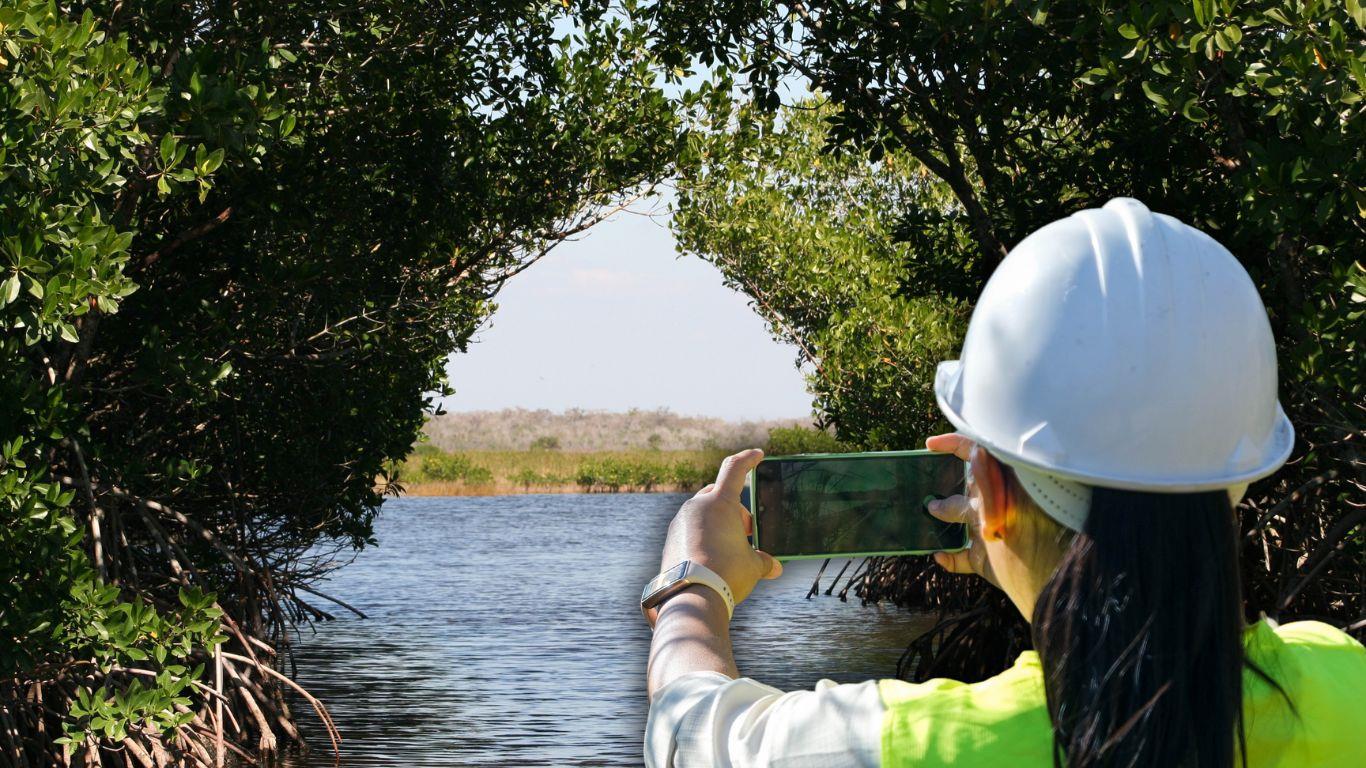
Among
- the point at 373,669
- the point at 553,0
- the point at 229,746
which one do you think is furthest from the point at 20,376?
the point at 373,669

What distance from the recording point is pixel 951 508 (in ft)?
4.54

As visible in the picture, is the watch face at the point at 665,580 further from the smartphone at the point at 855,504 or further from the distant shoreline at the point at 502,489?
the distant shoreline at the point at 502,489

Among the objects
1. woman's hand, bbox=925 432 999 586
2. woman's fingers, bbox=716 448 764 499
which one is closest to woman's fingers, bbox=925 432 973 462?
woman's hand, bbox=925 432 999 586

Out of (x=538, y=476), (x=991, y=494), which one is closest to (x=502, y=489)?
(x=538, y=476)

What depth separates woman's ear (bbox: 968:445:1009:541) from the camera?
3.45 feet

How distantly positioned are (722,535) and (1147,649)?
1.37ft

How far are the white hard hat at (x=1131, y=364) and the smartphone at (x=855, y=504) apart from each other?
0.42 metres

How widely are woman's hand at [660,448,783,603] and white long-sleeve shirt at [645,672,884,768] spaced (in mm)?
155

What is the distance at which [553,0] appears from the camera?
895 cm

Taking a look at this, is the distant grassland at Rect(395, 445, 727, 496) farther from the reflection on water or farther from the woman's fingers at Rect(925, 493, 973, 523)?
the woman's fingers at Rect(925, 493, 973, 523)

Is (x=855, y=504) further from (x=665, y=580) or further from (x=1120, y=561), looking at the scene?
(x=1120, y=561)

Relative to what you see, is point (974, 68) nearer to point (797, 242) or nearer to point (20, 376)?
point (20, 376)

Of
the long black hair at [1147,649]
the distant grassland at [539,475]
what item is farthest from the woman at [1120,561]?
the distant grassland at [539,475]

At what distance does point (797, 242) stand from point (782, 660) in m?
6.70
